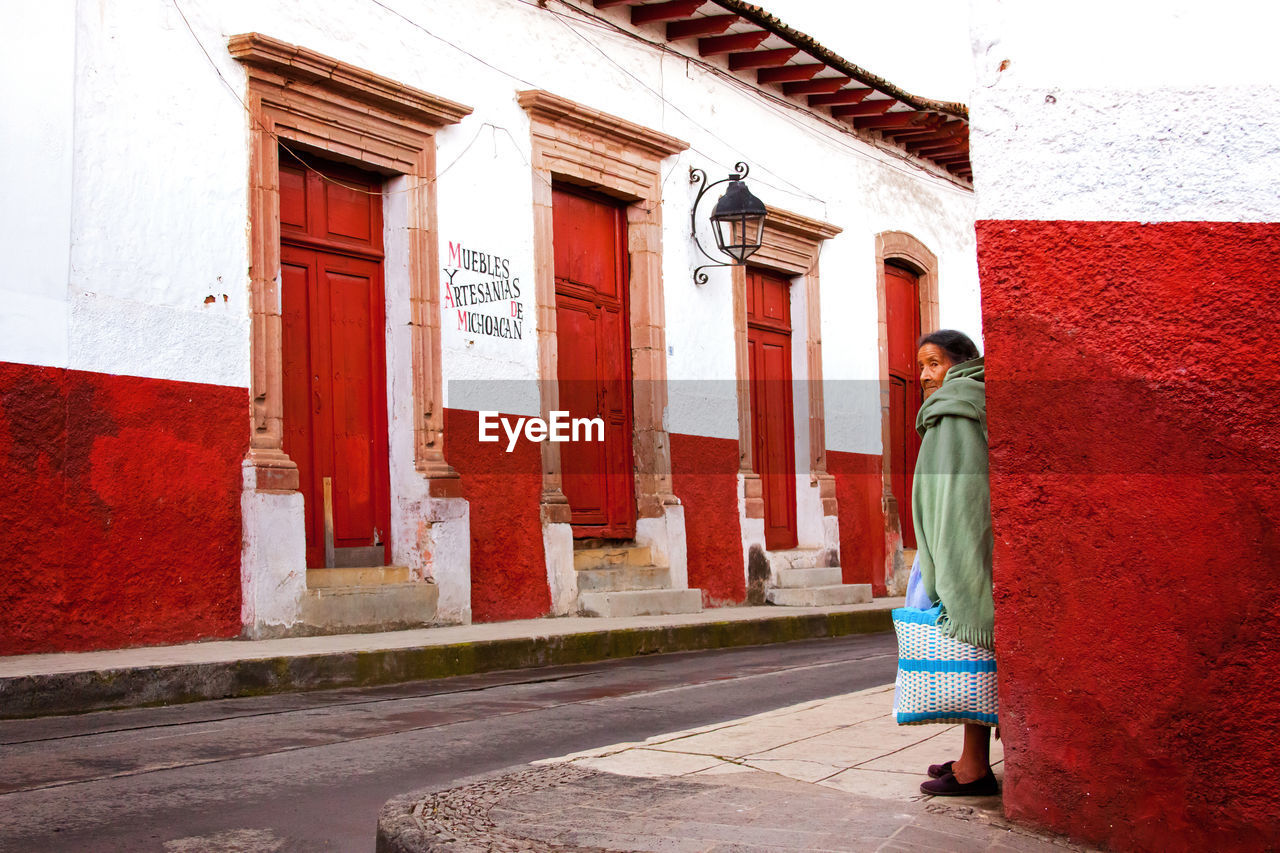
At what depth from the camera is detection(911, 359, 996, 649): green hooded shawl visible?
12.6 ft

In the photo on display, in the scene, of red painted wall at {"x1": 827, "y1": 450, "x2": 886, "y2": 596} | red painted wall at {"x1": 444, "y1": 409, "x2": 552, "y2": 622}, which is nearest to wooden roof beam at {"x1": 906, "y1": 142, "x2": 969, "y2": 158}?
red painted wall at {"x1": 827, "y1": 450, "x2": 886, "y2": 596}

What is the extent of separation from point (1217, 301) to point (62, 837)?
3.35m

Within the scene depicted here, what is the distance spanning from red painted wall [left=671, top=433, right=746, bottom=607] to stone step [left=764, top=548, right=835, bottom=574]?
27.3 inches

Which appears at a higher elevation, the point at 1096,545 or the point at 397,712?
the point at 1096,545

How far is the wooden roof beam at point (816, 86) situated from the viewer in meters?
15.4

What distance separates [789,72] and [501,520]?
6568 mm

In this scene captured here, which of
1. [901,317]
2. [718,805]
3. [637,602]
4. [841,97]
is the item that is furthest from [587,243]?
[718,805]

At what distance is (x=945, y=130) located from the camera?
1755 cm

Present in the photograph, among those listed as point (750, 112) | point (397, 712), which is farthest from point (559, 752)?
point (750, 112)

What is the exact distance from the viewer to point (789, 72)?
15016 mm

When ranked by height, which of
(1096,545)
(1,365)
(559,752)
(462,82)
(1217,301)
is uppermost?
(462,82)

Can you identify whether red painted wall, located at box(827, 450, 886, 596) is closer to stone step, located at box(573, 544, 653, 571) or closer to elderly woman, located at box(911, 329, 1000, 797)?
stone step, located at box(573, 544, 653, 571)

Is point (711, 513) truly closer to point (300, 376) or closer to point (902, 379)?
point (300, 376)

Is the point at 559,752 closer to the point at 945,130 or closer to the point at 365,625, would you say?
the point at 365,625
